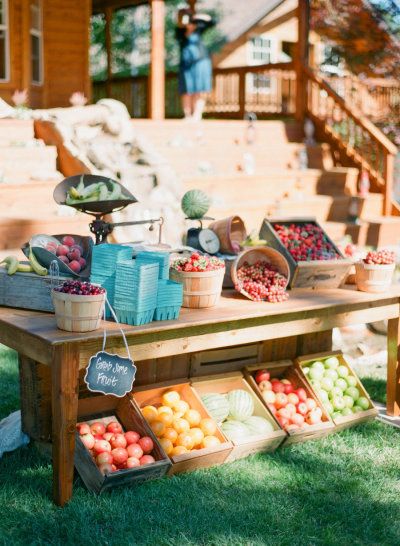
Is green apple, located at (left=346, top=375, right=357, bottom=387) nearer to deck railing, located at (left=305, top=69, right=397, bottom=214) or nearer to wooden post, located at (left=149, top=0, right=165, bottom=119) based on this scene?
deck railing, located at (left=305, top=69, right=397, bottom=214)

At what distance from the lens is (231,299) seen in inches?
176

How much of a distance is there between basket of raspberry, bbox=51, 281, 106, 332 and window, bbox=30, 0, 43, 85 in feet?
33.3

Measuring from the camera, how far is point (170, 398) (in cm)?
440

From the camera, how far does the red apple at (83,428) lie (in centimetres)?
408

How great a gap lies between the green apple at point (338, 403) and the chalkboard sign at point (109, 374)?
5.44ft

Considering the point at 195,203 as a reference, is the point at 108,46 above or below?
above

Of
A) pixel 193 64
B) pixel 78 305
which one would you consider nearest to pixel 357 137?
pixel 193 64

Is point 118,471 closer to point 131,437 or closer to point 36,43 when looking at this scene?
point 131,437

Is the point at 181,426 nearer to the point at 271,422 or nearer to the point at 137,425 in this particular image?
the point at 137,425

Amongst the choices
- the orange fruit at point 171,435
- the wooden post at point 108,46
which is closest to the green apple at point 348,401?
the orange fruit at point 171,435

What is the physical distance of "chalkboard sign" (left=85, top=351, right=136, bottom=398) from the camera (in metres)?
3.54

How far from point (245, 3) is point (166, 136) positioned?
A: 17.1 m

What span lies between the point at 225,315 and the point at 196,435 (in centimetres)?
64

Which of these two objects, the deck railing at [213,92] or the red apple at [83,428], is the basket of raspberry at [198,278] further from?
the deck railing at [213,92]
